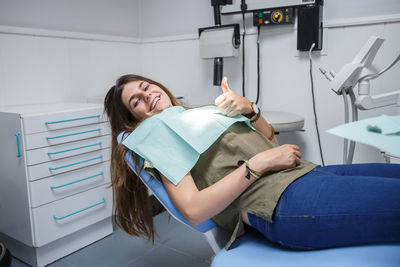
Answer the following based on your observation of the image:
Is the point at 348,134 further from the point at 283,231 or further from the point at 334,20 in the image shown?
the point at 334,20

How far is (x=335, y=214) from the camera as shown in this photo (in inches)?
33.0

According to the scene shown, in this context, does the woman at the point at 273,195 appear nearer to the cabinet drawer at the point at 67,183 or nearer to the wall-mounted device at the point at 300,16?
the cabinet drawer at the point at 67,183

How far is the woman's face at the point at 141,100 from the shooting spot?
4.27 feet

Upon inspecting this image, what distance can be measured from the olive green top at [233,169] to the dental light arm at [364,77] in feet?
1.45

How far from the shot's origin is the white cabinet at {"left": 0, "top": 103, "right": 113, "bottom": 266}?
1.60m

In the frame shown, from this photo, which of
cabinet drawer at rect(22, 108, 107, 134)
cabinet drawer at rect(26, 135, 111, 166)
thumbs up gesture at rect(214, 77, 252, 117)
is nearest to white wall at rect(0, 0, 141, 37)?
cabinet drawer at rect(22, 108, 107, 134)

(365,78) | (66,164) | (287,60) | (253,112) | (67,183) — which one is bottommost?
(67,183)

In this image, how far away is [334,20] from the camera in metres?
1.96

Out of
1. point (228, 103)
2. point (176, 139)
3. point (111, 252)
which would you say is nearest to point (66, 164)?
point (111, 252)

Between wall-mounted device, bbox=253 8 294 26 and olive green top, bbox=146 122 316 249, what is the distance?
1142 millimetres

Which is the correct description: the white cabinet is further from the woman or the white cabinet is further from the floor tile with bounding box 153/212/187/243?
the woman

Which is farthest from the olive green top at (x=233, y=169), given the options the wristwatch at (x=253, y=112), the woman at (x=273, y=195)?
the wristwatch at (x=253, y=112)

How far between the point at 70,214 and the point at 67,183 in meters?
0.17

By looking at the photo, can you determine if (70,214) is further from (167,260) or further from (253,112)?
(253,112)
